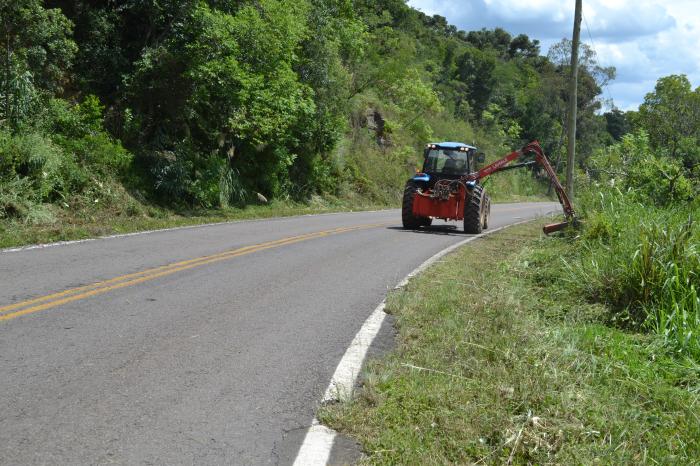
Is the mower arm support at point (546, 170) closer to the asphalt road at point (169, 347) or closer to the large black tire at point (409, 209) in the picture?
the large black tire at point (409, 209)

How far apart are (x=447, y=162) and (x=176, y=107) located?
870 cm

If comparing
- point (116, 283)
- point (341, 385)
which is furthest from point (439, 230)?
point (341, 385)

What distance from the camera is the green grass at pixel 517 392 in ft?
14.5

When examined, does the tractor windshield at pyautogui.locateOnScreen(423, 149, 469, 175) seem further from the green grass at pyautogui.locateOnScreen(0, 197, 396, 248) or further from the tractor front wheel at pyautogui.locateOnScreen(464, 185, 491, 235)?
the green grass at pyautogui.locateOnScreen(0, 197, 396, 248)

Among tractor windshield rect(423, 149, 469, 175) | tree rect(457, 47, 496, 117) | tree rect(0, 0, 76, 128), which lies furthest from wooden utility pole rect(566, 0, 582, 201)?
tree rect(457, 47, 496, 117)

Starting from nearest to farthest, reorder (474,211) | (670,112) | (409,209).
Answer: (474,211)
(409,209)
(670,112)

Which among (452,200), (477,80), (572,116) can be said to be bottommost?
(452,200)

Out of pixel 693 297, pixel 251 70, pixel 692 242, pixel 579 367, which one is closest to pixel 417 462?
pixel 579 367

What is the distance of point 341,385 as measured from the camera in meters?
5.52

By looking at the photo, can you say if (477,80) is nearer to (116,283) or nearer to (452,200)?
(452,200)

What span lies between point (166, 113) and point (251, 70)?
3.05 metres

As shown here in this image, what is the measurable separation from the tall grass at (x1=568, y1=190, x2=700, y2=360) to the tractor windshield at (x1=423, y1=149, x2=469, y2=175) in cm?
914

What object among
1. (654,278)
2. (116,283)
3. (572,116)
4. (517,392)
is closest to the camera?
(517,392)

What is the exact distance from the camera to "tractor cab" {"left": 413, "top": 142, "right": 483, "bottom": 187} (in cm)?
1972
